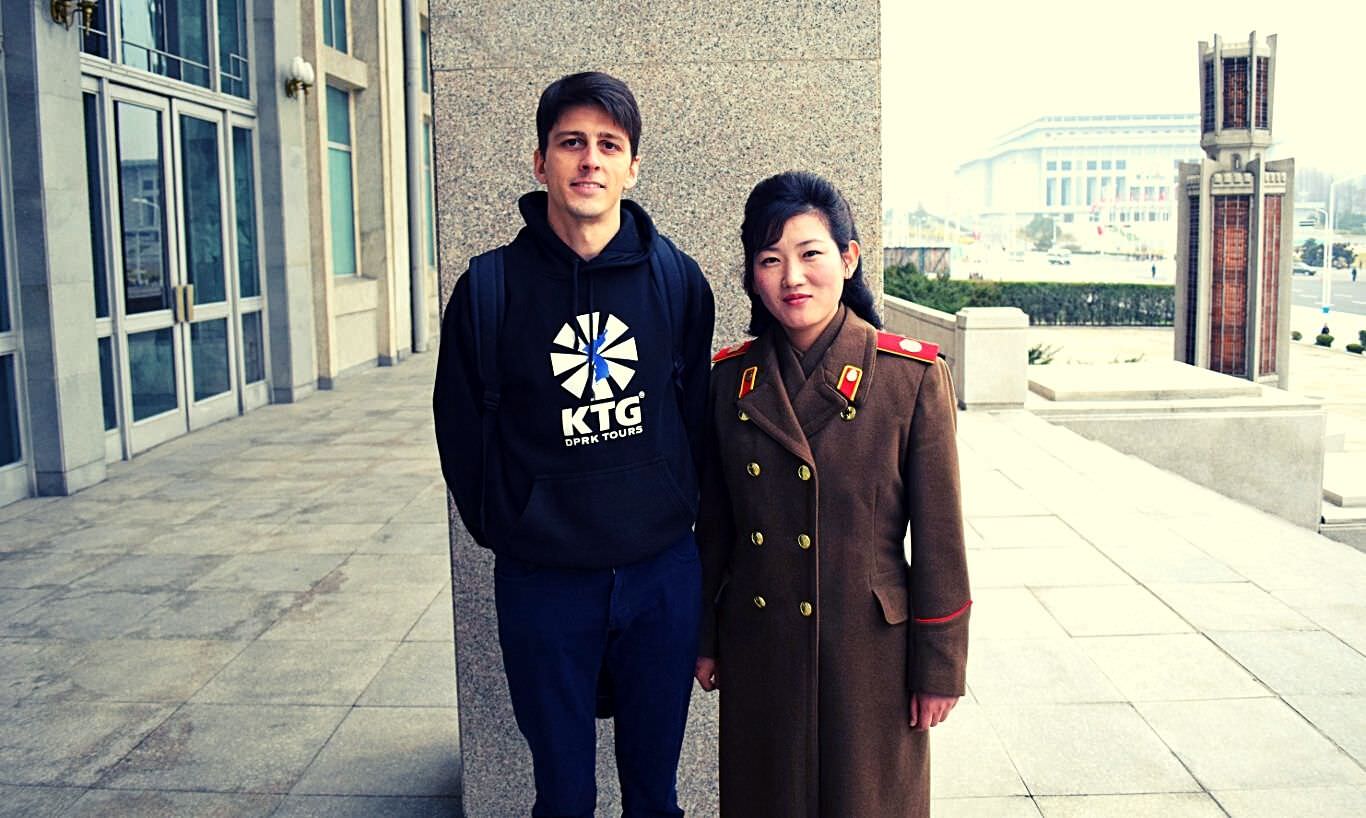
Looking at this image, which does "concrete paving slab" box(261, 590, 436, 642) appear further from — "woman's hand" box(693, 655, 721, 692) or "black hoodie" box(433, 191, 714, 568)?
"black hoodie" box(433, 191, 714, 568)

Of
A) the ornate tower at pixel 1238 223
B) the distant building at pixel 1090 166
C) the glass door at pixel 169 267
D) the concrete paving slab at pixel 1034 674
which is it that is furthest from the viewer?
the distant building at pixel 1090 166

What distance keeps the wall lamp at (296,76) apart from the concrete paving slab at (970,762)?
11.2 meters

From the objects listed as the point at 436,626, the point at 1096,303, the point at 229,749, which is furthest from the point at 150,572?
the point at 1096,303

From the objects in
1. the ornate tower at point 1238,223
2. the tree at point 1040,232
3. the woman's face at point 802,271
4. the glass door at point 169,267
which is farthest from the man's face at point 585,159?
the tree at point 1040,232

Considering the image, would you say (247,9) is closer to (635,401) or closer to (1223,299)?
(635,401)

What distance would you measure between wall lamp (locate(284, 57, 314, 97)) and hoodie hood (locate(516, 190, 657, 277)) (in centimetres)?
1185

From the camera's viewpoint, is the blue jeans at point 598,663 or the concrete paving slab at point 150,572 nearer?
the blue jeans at point 598,663

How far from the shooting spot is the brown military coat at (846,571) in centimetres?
240

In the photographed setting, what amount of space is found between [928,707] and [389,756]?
255 cm

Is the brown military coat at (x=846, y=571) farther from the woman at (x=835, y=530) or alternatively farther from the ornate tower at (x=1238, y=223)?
the ornate tower at (x=1238, y=223)

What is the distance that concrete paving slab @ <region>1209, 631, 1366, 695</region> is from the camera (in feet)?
16.3

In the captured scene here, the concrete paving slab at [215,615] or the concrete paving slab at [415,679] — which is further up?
the concrete paving slab at [215,615]

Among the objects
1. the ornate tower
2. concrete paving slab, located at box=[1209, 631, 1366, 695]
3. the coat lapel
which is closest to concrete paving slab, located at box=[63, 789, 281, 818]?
the coat lapel

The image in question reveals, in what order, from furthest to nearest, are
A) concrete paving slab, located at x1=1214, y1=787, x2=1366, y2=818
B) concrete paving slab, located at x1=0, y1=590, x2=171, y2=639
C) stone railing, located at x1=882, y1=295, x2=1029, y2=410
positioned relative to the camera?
stone railing, located at x1=882, y1=295, x2=1029, y2=410, concrete paving slab, located at x1=0, y1=590, x2=171, y2=639, concrete paving slab, located at x1=1214, y1=787, x2=1366, y2=818
